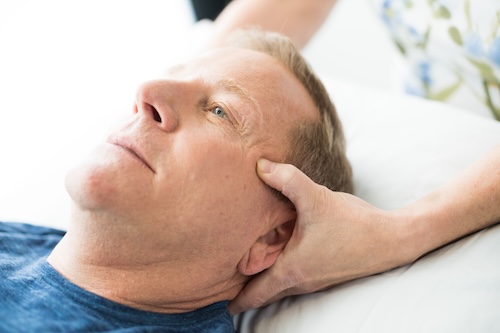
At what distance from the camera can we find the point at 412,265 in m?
1.09

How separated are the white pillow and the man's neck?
9.0 inches

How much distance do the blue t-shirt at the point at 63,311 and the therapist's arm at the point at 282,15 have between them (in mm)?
940

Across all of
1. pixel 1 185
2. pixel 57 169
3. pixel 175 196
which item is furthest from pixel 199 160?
pixel 1 185

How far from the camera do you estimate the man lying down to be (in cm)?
97

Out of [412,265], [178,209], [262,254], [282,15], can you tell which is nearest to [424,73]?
[282,15]

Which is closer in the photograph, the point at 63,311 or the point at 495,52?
the point at 63,311

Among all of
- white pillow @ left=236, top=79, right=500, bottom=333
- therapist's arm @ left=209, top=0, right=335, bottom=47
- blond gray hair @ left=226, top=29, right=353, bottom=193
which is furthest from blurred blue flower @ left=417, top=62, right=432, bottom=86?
blond gray hair @ left=226, top=29, right=353, bottom=193

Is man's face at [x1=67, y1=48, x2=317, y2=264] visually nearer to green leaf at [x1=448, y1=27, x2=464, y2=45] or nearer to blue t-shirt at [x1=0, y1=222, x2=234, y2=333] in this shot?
blue t-shirt at [x1=0, y1=222, x2=234, y2=333]

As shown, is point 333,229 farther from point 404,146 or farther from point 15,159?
point 15,159

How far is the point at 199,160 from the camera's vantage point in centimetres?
99

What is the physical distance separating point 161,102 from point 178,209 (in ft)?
0.71

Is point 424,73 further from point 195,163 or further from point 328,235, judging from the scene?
point 195,163

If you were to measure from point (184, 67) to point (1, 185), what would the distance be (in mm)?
822

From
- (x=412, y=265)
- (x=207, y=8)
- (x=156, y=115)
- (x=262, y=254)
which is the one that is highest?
(x=156, y=115)
